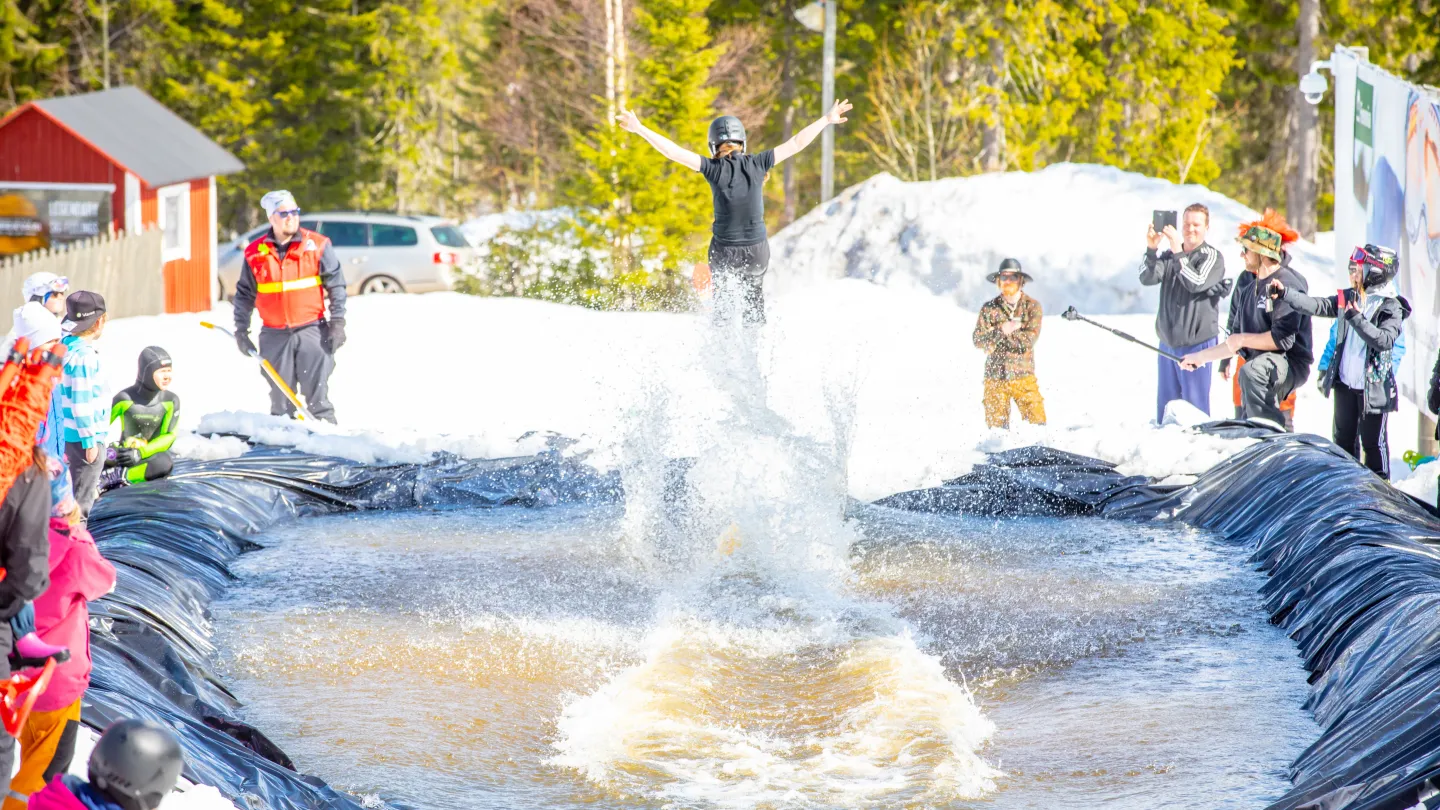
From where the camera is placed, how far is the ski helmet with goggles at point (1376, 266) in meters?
8.70

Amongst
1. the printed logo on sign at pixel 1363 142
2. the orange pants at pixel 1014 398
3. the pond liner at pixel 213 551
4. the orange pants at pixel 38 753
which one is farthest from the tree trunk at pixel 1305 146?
the orange pants at pixel 38 753

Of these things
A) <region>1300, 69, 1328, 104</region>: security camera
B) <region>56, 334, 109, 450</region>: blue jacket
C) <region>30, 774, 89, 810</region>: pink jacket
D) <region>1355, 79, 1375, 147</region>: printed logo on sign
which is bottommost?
<region>30, 774, 89, 810</region>: pink jacket

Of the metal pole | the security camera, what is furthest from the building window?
the security camera

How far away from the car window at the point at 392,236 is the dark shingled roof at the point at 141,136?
2515mm

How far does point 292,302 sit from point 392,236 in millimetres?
14646

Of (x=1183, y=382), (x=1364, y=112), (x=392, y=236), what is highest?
(x=1364, y=112)

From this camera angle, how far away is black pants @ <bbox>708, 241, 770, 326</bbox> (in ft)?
30.7

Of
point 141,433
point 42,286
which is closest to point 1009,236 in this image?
point 141,433

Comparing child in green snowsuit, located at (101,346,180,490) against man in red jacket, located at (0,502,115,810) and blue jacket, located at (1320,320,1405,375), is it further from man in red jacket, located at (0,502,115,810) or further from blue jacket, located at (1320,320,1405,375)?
blue jacket, located at (1320,320,1405,375)

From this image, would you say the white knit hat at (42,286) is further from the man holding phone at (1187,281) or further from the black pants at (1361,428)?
the man holding phone at (1187,281)

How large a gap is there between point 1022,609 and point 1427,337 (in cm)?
430

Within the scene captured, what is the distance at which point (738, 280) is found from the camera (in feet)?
31.0

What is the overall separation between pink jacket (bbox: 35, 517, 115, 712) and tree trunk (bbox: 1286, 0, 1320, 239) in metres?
28.4

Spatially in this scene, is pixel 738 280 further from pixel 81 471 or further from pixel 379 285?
pixel 379 285
